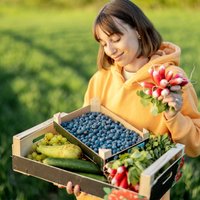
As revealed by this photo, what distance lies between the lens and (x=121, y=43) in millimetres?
2682

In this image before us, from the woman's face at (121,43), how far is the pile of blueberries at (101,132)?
29cm

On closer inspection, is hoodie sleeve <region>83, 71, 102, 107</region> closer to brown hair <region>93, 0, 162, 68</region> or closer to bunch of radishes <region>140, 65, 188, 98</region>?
brown hair <region>93, 0, 162, 68</region>

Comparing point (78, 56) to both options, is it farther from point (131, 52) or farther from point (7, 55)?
point (131, 52)

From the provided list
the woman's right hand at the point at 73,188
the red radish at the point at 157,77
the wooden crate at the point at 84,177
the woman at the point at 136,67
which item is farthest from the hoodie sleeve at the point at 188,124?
the woman's right hand at the point at 73,188

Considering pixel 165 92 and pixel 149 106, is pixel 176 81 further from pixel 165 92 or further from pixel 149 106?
pixel 149 106

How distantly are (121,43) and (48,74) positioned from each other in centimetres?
487

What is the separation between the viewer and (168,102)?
7.89 ft

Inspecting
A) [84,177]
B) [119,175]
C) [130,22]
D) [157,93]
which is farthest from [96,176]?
[130,22]

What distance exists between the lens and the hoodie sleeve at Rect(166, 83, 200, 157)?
261 cm

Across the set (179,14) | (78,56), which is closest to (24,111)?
(78,56)

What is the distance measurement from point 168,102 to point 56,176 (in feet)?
1.88

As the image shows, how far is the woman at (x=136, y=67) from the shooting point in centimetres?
268

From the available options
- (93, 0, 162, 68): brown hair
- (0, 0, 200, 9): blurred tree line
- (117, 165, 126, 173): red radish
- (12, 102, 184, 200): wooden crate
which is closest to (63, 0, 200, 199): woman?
(93, 0, 162, 68): brown hair

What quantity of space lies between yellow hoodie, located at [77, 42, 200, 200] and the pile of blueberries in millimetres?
92
